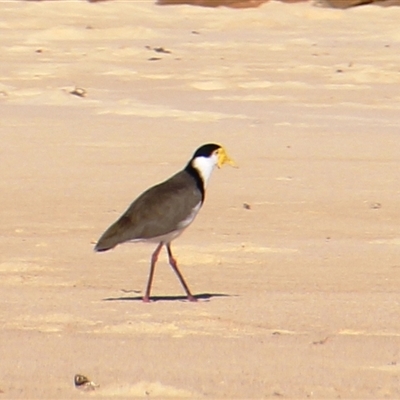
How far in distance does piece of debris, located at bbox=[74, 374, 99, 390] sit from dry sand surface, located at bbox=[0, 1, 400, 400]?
3 cm

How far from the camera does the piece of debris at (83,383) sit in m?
4.91

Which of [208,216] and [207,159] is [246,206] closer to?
[208,216]

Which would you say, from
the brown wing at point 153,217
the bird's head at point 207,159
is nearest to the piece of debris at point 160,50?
the bird's head at point 207,159

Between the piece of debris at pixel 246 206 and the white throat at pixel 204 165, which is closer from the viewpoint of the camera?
the white throat at pixel 204 165

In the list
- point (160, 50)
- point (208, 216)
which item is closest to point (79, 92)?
point (160, 50)

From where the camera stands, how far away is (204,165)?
6.80m

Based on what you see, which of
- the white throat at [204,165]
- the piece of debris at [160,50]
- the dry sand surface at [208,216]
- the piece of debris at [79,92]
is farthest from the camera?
the piece of debris at [160,50]

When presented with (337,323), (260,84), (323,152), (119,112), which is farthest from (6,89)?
(337,323)

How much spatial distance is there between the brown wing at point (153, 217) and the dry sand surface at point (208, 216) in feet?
0.99

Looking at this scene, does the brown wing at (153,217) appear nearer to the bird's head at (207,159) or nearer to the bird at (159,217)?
the bird at (159,217)

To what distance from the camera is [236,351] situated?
216 inches

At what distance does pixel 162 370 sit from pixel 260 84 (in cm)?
1048

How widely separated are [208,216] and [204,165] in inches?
87.1

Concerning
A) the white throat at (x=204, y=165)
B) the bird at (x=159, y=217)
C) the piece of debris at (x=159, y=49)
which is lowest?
the piece of debris at (x=159, y=49)
